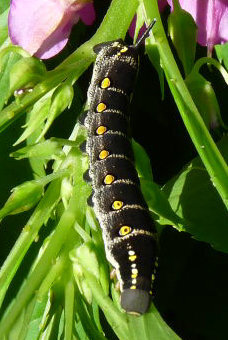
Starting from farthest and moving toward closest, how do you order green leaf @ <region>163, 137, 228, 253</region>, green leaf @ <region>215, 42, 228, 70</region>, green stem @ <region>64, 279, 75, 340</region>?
green leaf @ <region>215, 42, 228, 70</region>, green leaf @ <region>163, 137, 228, 253</region>, green stem @ <region>64, 279, 75, 340</region>

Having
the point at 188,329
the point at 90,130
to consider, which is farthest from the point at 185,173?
the point at 188,329

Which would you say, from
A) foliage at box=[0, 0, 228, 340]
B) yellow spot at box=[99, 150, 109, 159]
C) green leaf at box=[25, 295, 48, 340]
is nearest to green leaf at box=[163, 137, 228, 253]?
foliage at box=[0, 0, 228, 340]

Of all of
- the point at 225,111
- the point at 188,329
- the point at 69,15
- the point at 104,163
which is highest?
the point at 69,15

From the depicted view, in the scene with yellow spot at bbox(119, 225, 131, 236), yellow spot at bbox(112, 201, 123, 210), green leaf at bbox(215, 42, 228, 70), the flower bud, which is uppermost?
the flower bud

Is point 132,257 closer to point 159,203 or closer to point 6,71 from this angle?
point 159,203

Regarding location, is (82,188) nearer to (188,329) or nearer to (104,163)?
(104,163)

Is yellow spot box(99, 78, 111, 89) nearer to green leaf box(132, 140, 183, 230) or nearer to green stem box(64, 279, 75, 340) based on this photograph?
green leaf box(132, 140, 183, 230)
